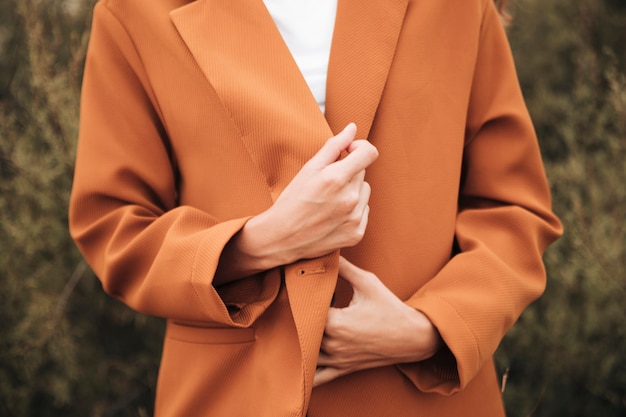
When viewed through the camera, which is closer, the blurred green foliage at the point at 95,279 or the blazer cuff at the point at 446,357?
the blazer cuff at the point at 446,357

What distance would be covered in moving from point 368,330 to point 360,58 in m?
0.49

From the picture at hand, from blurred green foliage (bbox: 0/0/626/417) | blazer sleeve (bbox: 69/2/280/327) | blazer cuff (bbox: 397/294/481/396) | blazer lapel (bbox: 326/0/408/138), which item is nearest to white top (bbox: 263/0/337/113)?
blazer lapel (bbox: 326/0/408/138)

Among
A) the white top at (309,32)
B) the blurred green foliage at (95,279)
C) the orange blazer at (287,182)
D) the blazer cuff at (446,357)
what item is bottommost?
the blurred green foliage at (95,279)

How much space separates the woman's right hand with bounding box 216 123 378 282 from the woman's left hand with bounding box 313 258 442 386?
81 millimetres

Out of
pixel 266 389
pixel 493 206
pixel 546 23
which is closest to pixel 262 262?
pixel 266 389

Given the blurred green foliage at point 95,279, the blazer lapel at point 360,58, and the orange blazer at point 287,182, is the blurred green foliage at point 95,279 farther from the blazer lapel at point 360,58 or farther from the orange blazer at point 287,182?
the blazer lapel at point 360,58

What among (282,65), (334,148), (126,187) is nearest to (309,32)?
(282,65)

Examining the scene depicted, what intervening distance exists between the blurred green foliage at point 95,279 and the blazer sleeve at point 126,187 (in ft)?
3.91

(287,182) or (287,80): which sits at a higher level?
(287,80)

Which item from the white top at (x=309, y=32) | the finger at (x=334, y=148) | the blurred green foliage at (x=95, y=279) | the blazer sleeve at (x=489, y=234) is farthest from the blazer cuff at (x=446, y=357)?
the blurred green foliage at (x=95, y=279)

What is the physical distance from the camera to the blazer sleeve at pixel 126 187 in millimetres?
1293

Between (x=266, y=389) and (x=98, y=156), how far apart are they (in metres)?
0.56

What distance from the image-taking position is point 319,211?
114cm

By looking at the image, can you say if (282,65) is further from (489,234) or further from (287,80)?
(489,234)
